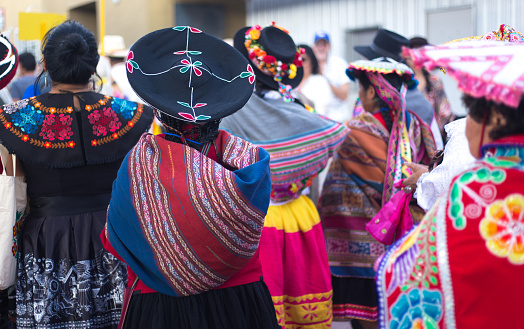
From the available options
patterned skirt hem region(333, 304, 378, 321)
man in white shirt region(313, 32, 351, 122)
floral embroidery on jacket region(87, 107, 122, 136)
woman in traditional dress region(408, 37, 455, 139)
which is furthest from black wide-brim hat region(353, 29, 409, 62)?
floral embroidery on jacket region(87, 107, 122, 136)

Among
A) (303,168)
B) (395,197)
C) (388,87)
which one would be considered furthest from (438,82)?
(395,197)

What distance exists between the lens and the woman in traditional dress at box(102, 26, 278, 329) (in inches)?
90.6

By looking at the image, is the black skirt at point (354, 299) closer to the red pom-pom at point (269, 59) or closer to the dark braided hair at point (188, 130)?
the red pom-pom at point (269, 59)

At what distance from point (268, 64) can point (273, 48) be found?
0.41 ft

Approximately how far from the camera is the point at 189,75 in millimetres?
2465

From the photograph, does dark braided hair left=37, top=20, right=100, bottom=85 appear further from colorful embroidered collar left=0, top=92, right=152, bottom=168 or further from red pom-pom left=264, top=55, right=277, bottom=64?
red pom-pom left=264, top=55, right=277, bottom=64

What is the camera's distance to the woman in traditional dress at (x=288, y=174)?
145 inches

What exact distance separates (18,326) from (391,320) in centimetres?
216

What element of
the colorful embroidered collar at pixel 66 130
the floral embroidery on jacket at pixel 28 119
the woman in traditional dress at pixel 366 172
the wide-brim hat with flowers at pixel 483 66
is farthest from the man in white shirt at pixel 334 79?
the wide-brim hat with flowers at pixel 483 66

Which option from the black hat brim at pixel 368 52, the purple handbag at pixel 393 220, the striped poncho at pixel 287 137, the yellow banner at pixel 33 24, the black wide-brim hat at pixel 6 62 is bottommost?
the purple handbag at pixel 393 220

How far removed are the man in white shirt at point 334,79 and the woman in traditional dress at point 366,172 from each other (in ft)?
11.3

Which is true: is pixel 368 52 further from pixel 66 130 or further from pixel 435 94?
pixel 66 130

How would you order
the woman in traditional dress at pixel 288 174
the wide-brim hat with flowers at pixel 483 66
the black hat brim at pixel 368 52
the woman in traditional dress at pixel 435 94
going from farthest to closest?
the woman in traditional dress at pixel 435 94 < the black hat brim at pixel 368 52 < the woman in traditional dress at pixel 288 174 < the wide-brim hat with flowers at pixel 483 66

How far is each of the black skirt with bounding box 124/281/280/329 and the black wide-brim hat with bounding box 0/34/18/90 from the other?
62.4 inches
